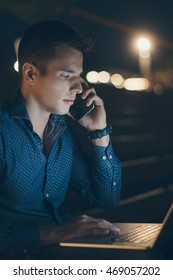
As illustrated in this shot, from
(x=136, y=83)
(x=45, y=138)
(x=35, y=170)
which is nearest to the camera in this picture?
(x=35, y=170)

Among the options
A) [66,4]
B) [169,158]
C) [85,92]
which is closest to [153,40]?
[66,4]

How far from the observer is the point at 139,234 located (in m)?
1.93

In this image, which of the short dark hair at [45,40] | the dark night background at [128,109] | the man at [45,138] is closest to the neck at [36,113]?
the man at [45,138]

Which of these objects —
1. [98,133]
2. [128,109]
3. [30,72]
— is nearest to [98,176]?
[98,133]

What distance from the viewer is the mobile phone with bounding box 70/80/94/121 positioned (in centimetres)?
263

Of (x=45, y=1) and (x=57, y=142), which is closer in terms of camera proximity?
(x=57, y=142)

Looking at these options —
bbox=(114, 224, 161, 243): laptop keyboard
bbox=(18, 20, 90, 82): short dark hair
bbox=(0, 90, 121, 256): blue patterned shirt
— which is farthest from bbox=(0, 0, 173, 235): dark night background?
bbox=(114, 224, 161, 243): laptop keyboard

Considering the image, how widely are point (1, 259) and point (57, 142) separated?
757mm

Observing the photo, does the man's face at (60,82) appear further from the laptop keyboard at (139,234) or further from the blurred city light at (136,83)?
the blurred city light at (136,83)

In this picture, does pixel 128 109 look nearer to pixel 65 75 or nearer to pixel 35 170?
pixel 65 75

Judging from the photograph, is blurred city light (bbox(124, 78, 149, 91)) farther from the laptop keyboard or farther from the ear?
the laptop keyboard

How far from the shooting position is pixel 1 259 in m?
1.90

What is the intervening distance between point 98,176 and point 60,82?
0.50 metres
